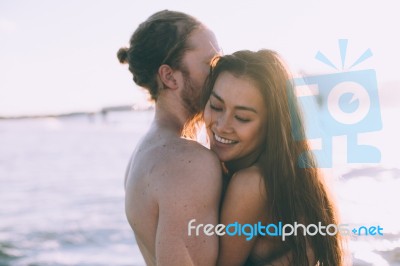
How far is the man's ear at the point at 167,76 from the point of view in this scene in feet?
10.8

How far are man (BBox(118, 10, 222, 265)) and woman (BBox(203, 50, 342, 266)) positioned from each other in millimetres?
147

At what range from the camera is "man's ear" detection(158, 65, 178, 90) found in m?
3.29

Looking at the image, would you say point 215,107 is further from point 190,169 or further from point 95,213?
point 95,213

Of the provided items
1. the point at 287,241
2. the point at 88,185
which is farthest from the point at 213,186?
the point at 88,185

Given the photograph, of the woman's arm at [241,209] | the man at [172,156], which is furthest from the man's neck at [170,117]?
the woman's arm at [241,209]

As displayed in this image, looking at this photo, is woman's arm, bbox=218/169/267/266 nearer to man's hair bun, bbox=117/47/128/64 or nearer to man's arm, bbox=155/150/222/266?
man's arm, bbox=155/150/222/266

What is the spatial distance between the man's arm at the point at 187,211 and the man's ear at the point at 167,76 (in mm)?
570

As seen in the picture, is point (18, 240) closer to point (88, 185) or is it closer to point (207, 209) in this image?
point (88, 185)

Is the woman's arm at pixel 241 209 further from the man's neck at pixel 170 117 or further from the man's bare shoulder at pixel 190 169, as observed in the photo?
the man's neck at pixel 170 117

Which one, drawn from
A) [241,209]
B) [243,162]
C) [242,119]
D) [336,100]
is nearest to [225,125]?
[242,119]

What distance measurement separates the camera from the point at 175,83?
3336mm

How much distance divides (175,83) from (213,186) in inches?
29.2

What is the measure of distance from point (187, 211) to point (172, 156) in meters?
0.31

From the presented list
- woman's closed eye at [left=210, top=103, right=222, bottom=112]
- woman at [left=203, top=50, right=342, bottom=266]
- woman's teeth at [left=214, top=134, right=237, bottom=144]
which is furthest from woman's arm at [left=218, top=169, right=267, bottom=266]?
woman's closed eye at [left=210, top=103, right=222, bottom=112]
